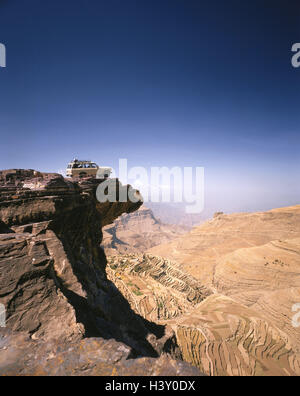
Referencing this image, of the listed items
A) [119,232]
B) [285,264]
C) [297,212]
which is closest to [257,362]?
[285,264]

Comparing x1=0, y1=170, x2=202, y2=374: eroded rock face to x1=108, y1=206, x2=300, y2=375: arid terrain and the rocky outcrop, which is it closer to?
x1=108, y1=206, x2=300, y2=375: arid terrain

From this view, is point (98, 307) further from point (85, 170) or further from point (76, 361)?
point (85, 170)

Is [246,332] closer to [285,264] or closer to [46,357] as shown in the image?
[46,357]

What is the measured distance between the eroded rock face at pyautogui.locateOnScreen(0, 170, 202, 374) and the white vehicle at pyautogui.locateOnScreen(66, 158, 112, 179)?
1604 mm

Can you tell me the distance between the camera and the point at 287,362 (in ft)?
51.7

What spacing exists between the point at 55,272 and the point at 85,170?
9416 mm

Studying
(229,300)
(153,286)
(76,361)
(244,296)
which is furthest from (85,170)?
(244,296)

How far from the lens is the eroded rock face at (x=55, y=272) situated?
14.4 ft

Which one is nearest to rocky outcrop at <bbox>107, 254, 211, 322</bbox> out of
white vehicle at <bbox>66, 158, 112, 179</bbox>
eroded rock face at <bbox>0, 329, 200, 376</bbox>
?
white vehicle at <bbox>66, 158, 112, 179</bbox>

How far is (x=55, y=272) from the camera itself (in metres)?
6.48

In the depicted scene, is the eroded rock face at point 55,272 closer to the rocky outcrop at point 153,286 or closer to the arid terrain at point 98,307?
the arid terrain at point 98,307

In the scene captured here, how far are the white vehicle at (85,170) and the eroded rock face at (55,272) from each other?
1604 millimetres

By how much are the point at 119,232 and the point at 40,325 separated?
527 ft

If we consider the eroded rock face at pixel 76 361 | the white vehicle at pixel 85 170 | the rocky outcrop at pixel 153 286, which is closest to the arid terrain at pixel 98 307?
the eroded rock face at pixel 76 361
